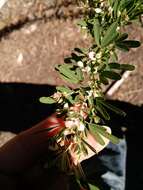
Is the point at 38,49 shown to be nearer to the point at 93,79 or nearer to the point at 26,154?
the point at 26,154

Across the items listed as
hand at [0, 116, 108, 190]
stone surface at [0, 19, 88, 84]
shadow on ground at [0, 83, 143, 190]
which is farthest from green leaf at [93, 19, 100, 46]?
stone surface at [0, 19, 88, 84]

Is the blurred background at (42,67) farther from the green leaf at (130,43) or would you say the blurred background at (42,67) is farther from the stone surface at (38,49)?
the green leaf at (130,43)

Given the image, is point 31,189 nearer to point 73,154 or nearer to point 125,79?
point 73,154

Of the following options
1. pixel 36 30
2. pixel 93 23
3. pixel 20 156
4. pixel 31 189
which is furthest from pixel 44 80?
pixel 93 23

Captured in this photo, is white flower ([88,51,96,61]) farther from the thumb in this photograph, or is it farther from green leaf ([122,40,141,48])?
the thumb

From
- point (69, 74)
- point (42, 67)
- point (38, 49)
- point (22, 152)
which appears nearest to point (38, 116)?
point (42, 67)

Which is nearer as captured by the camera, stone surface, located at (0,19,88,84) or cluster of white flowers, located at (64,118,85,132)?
cluster of white flowers, located at (64,118,85,132)

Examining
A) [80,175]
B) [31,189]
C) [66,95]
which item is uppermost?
[66,95]
